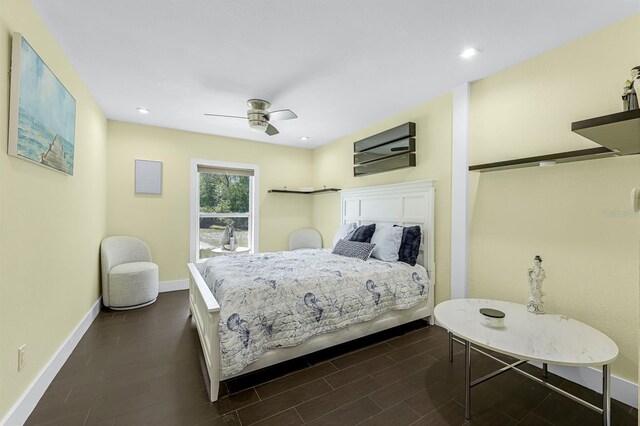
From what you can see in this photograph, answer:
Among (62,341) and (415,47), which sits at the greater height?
(415,47)

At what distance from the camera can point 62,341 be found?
2.29 meters

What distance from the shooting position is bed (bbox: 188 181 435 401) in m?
1.96

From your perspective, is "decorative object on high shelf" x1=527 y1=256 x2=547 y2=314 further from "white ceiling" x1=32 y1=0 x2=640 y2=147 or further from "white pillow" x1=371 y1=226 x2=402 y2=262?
"white ceiling" x1=32 y1=0 x2=640 y2=147

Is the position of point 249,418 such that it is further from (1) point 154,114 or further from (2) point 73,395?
(1) point 154,114

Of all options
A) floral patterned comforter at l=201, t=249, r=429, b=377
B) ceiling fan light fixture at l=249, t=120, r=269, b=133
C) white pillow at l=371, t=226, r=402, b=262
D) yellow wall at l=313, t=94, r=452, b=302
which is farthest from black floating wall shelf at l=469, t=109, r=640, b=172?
ceiling fan light fixture at l=249, t=120, r=269, b=133

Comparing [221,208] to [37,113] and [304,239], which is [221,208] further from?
[37,113]

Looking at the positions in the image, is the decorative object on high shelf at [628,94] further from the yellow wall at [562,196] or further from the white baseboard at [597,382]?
the white baseboard at [597,382]

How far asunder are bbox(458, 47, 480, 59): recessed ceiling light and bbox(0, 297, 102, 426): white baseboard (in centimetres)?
393

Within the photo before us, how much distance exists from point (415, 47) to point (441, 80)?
712 mm

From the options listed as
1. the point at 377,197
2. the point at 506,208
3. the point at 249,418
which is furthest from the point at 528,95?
the point at 249,418

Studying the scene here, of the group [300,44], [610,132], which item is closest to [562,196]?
[610,132]

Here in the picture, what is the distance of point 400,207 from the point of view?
3594 mm

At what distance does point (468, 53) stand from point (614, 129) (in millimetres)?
1460

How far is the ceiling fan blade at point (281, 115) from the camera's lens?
2.88m
